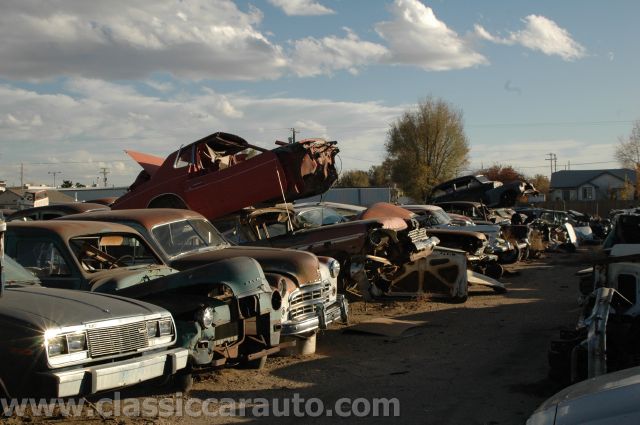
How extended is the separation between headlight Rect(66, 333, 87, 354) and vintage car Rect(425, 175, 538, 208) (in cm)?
2322

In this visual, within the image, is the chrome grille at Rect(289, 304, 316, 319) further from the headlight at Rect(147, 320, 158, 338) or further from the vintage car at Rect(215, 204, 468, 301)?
the vintage car at Rect(215, 204, 468, 301)

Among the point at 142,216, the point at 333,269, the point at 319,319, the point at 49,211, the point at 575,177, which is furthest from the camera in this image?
the point at 575,177

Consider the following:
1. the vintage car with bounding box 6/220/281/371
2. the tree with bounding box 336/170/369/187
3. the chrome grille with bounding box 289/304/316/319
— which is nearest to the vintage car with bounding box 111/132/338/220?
the chrome grille with bounding box 289/304/316/319

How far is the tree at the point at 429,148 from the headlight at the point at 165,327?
5345 cm

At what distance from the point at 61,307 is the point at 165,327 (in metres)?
0.98

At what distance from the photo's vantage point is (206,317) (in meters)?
6.76

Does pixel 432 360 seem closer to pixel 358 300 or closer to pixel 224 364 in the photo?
pixel 224 364

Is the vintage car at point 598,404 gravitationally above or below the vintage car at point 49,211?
below

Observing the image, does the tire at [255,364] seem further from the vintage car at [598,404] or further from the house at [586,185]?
the house at [586,185]

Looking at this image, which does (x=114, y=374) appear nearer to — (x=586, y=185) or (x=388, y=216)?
(x=388, y=216)

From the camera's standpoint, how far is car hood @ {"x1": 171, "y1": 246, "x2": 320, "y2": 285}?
28.4 feet

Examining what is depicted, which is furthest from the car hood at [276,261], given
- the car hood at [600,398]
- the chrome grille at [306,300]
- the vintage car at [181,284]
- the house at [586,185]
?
the house at [586,185]

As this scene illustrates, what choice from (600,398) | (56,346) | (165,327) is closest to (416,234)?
(165,327)

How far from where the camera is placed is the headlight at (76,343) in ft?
17.5
